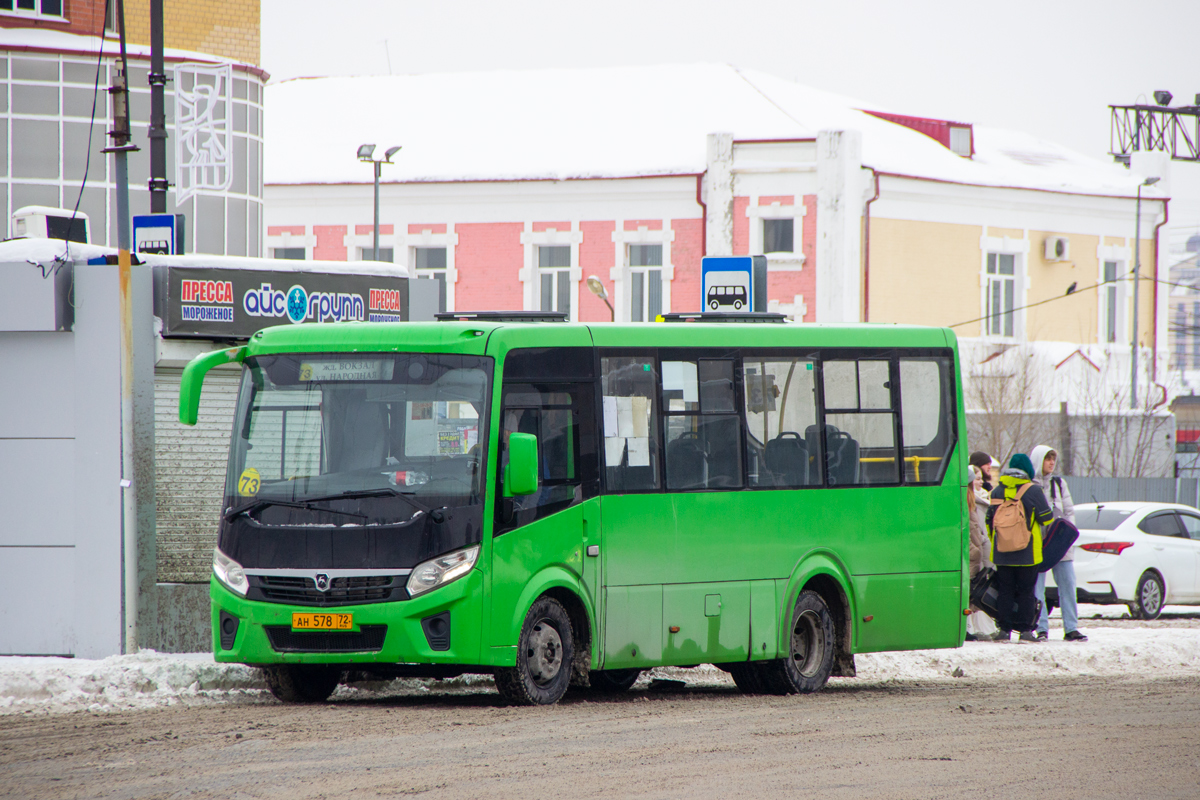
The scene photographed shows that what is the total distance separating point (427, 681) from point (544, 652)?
244 cm

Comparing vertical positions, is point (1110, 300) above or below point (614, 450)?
above

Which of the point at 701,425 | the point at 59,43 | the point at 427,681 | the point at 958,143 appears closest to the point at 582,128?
the point at 958,143

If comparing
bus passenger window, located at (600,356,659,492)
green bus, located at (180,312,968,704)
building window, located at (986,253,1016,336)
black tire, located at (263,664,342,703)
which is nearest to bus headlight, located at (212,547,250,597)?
green bus, located at (180,312,968,704)

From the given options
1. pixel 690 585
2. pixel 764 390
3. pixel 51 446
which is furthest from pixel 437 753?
pixel 51 446

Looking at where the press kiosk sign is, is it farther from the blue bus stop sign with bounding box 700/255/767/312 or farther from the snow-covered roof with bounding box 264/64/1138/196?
Answer: the snow-covered roof with bounding box 264/64/1138/196

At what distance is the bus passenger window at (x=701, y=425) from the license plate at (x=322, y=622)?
2.57m

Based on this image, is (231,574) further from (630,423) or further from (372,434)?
(630,423)

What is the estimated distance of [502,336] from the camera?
38.0 ft

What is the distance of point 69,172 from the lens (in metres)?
27.6

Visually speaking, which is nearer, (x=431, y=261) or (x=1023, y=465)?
(x=1023, y=465)

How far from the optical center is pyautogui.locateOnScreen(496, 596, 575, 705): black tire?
1139 cm

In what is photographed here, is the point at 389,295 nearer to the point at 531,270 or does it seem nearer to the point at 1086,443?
the point at 531,270

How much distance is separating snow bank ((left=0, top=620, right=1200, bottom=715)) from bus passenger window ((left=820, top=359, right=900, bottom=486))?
6.77 ft

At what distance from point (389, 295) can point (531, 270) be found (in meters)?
28.0
